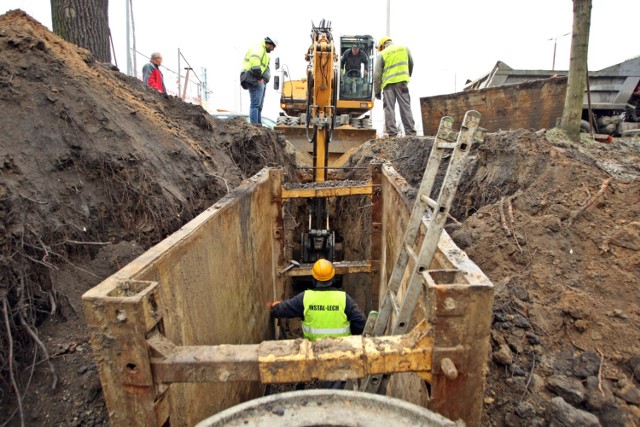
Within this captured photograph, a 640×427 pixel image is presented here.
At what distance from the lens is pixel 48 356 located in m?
2.39

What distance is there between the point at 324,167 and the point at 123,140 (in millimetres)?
3666

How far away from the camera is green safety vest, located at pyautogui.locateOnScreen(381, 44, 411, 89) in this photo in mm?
8352

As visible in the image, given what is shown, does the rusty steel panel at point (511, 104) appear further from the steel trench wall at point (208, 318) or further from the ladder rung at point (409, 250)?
the ladder rung at point (409, 250)

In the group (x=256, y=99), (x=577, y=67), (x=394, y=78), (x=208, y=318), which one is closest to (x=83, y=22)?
(x=256, y=99)

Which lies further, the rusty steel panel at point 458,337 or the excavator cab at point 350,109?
the excavator cab at point 350,109

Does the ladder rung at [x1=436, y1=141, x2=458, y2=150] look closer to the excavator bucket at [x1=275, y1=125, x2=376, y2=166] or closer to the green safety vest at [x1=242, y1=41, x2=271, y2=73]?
the green safety vest at [x1=242, y1=41, x2=271, y2=73]

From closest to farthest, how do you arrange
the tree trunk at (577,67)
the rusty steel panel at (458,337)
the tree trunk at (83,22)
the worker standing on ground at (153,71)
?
1. the rusty steel panel at (458,337)
2. the tree trunk at (577,67)
3. the tree trunk at (83,22)
4. the worker standing on ground at (153,71)

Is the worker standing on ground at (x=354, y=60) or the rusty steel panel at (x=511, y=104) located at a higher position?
the worker standing on ground at (x=354, y=60)

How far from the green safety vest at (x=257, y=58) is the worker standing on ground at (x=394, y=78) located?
8.16 ft

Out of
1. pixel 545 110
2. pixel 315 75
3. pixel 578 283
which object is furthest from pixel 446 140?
pixel 545 110

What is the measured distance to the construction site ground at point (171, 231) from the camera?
226 centimetres

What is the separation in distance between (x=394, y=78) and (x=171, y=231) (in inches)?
247

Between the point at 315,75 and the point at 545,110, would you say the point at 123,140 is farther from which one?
the point at 545,110

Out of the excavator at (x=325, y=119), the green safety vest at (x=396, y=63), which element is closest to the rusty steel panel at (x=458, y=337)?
the excavator at (x=325, y=119)
